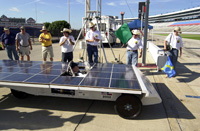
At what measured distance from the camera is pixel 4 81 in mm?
3734

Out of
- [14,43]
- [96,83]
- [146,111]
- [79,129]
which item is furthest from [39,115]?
[14,43]

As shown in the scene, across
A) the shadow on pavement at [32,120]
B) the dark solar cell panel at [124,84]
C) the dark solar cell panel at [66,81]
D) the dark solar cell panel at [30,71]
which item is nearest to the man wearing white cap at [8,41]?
the dark solar cell panel at [30,71]

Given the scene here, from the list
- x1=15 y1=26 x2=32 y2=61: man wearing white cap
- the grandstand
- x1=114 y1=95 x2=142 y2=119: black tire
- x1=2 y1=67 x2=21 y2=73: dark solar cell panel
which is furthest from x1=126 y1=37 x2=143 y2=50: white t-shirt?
the grandstand

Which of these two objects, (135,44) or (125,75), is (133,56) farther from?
(125,75)

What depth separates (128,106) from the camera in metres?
3.54

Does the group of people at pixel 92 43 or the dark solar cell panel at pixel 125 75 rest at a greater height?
the group of people at pixel 92 43

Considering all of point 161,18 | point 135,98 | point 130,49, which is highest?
point 161,18

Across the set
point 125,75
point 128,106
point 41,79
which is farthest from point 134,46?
point 41,79

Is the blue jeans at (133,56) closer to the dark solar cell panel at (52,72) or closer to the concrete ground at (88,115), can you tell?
the concrete ground at (88,115)

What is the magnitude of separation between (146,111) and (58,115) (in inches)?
82.4

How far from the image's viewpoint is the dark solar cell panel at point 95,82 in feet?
11.5

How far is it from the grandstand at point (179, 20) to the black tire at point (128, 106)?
267 ft

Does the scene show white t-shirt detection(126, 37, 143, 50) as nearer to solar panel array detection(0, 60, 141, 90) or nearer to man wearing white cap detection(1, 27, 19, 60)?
solar panel array detection(0, 60, 141, 90)

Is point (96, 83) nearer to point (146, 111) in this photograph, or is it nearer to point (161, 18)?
point (146, 111)
